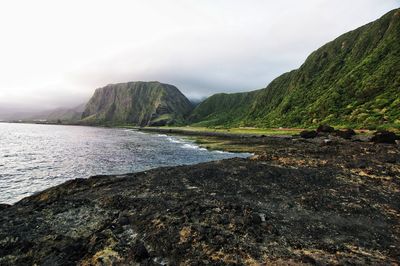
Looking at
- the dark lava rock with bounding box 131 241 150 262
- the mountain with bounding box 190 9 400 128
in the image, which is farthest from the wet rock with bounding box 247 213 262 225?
the mountain with bounding box 190 9 400 128

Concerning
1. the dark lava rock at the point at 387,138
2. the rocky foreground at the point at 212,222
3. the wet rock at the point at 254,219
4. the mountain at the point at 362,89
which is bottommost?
the rocky foreground at the point at 212,222

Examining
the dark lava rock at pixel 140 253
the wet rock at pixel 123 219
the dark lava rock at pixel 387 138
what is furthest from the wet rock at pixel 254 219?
the dark lava rock at pixel 387 138

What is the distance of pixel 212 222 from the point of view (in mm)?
14391

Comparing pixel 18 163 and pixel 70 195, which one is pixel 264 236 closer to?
pixel 70 195

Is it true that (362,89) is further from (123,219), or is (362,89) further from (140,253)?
(140,253)

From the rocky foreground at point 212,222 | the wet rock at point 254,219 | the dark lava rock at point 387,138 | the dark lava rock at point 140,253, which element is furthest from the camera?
the dark lava rock at point 387,138

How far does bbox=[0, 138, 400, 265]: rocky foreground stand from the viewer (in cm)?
1132

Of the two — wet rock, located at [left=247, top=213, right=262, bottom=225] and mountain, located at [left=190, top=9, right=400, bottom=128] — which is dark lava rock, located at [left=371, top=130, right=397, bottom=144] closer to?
mountain, located at [left=190, top=9, right=400, bottom=128]

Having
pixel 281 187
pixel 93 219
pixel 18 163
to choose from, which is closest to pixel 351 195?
pixel 281 187

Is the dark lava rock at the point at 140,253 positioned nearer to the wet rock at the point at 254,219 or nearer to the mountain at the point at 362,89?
the wet rock at the point at 254,219

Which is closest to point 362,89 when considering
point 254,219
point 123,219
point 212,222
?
point 254,219

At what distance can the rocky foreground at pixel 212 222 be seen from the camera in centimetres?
1132

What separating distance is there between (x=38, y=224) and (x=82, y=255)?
18.7 feet

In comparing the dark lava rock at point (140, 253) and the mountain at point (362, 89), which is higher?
the mountain at point (362, 89)
